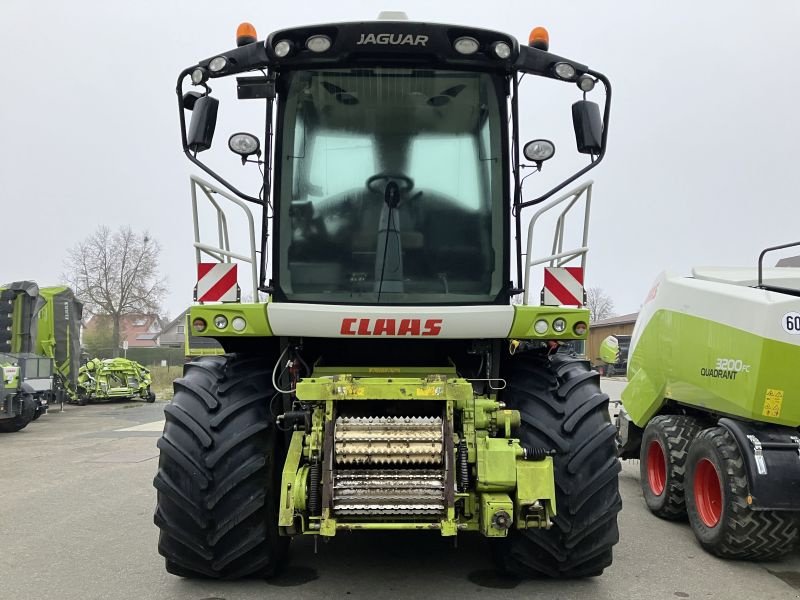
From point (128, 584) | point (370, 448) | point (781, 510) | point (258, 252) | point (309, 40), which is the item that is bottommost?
point (128, 584)

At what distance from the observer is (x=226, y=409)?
4078mm

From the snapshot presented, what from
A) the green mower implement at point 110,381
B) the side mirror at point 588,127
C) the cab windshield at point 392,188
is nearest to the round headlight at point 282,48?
the cab windshield at point 392,188

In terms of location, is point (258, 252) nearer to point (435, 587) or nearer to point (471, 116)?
point (471, 116)

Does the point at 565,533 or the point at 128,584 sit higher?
the point at 565,533

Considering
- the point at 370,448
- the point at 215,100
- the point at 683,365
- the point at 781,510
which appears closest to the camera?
the point at 370,448

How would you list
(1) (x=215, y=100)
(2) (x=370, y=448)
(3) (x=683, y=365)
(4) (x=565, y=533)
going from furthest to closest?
1. (3) (x=683, y=365)
2. (1) (x=215, y=100)
3. (4) (x=565, y=533)
4. (2) (x=370, y=448)

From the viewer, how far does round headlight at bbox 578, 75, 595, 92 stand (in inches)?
170

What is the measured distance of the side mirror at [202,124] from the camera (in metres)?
4.21

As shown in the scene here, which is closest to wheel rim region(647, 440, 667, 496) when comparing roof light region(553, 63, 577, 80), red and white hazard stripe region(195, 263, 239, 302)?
roof light region(553, 63, 577, 80)

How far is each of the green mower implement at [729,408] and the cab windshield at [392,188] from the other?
1898mm

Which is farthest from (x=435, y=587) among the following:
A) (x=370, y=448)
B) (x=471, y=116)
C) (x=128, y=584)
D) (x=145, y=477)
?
(x=145, y=477)

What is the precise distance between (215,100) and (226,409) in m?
1.86

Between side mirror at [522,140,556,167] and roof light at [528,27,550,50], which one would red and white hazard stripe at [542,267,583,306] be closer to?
side mirror at [522,140,556,167]

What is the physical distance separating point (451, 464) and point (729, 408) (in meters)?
2.58
